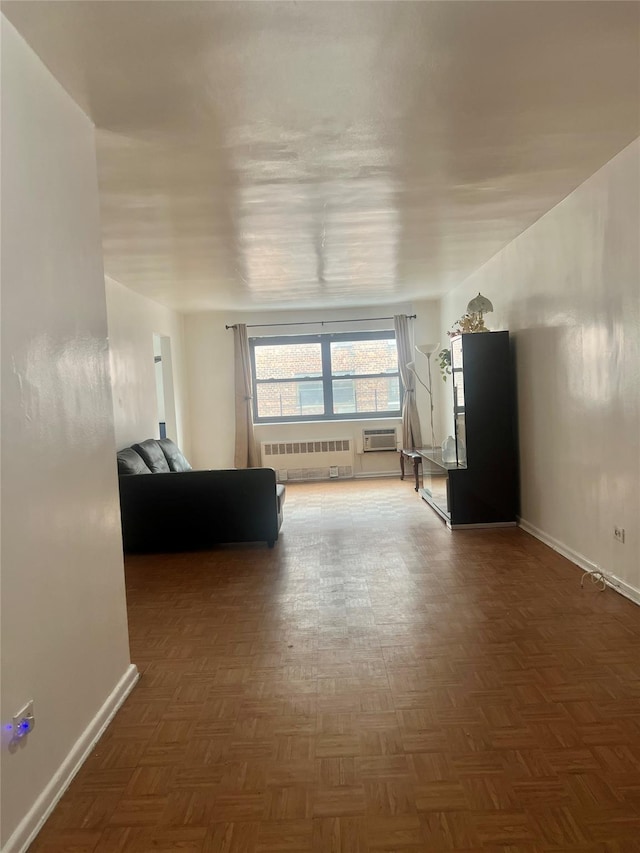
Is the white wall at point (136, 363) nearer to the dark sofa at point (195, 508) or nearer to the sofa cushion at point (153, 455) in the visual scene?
the sofa cushion at point (153, 455)

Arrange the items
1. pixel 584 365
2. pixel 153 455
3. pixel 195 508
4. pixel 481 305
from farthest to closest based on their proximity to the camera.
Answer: pixel 153 455 → pixel 481 305 → pixel 195 508 → pixel 584 365

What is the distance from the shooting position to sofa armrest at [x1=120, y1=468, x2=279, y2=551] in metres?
5.08

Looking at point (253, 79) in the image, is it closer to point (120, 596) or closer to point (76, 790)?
point (120, 596)

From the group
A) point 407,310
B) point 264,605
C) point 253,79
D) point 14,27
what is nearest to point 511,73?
point 253,79

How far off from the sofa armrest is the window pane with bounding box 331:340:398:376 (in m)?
4.36

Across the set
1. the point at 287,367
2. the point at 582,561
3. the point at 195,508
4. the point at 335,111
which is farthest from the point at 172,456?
the point at 335,111

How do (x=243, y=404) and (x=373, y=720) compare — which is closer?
(x=373, y=720)

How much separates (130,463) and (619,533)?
3609mm

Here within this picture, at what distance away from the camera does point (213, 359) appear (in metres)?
9.09

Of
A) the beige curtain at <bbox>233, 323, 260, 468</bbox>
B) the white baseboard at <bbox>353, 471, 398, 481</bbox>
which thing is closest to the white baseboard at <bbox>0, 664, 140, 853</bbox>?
the beige curtain at <bbox>233, 323, 260, 468</bbox>

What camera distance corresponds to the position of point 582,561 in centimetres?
421

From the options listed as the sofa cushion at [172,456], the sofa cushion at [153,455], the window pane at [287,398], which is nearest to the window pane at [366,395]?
the window pane at [287,398]

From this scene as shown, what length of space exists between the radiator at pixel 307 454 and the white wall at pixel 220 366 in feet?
0.36

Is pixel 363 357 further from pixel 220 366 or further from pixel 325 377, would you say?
pixel 220 366
